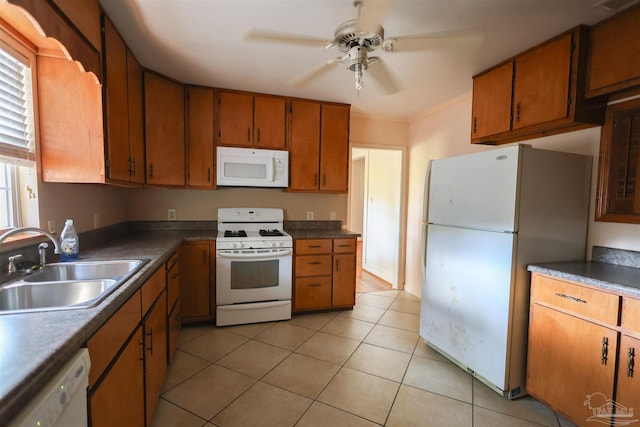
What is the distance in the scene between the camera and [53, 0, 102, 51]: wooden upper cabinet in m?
1.32

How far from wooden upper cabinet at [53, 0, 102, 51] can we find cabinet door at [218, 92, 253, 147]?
4.39 ft

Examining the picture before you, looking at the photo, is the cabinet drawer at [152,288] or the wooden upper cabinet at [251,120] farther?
the wooden upper cabinet at [251,120]

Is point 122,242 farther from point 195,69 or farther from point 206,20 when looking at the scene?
point 206,20

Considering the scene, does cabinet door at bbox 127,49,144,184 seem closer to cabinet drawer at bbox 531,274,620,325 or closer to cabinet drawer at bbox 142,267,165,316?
cabinet drawer at bbox 142,267,165,316

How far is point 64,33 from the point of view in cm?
131

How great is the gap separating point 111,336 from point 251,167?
2198 millimetres

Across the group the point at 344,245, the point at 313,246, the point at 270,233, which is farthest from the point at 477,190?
the point at 270,233

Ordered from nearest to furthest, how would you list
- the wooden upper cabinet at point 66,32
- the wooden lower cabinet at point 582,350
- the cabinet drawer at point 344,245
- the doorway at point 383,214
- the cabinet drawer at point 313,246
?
the wooden upper cabinet at point 66,32
the wooden lower cabinet at point 582,350
the cabinet drawer at point 313,246
the cabinet drawer at point 344,245
the doorway at point 383,214

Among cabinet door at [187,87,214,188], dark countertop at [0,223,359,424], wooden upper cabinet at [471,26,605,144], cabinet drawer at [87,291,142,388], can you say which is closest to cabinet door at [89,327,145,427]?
cabinet drawer at [87,291,142,388]

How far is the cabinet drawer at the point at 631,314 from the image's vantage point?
1.35 m

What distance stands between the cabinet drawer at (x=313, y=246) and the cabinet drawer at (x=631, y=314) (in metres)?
2.20

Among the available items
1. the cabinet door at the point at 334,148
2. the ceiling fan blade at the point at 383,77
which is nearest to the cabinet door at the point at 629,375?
the ceiling fan blade at the point at 383,77

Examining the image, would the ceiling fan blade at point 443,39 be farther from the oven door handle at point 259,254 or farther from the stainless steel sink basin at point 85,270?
the oven door handle at point 259,254

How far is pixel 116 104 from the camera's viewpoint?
6.34 feet
